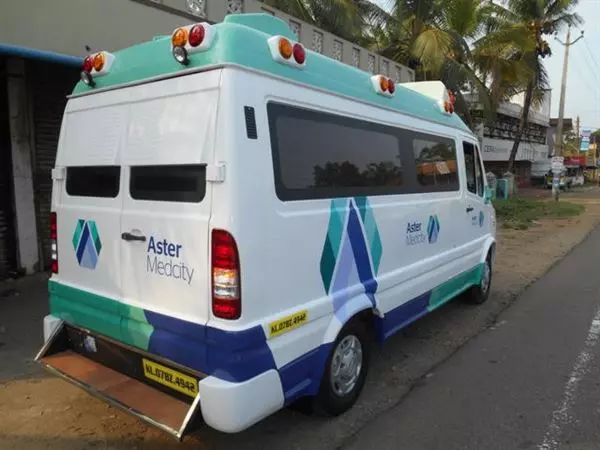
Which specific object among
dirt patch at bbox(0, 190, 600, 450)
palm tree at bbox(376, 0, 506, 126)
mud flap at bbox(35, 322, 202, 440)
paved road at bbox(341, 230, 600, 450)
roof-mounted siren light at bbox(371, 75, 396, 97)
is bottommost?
paved road at bbox(341, 230, 600, 450)

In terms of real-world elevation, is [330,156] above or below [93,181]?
above

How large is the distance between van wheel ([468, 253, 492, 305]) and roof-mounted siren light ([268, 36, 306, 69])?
4.52 metres

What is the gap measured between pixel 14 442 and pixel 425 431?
8.93ft

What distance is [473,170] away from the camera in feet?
21.0

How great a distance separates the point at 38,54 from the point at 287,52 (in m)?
3.71

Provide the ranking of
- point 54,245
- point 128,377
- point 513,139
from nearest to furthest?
1. point 128,377
2. point 54,245
3. point 513,139

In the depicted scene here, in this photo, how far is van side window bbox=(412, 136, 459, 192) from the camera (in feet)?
16.0

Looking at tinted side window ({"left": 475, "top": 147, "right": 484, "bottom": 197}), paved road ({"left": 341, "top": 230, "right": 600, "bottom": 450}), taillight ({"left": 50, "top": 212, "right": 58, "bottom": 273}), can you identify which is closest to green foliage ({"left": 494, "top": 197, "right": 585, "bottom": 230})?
tinted side window ({"left": 475, "top": 147, "right": 484, "bottom": 197})

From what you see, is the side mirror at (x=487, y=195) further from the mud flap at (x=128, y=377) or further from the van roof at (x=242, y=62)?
the mud flap at (x=128, y=377)

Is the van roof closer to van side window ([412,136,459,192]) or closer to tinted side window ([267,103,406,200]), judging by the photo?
tinted side window ([267,103,406,200])

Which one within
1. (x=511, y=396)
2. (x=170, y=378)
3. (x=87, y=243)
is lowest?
Answer: (x=511, y=396)

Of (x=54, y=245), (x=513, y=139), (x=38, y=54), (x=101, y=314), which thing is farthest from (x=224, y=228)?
(x=513, y=139)

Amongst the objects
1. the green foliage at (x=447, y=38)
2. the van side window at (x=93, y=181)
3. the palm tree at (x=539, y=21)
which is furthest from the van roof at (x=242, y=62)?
the palm tree at (x=539, y=21)

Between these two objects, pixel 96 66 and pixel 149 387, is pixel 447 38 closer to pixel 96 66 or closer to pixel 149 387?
pixel 96 66
